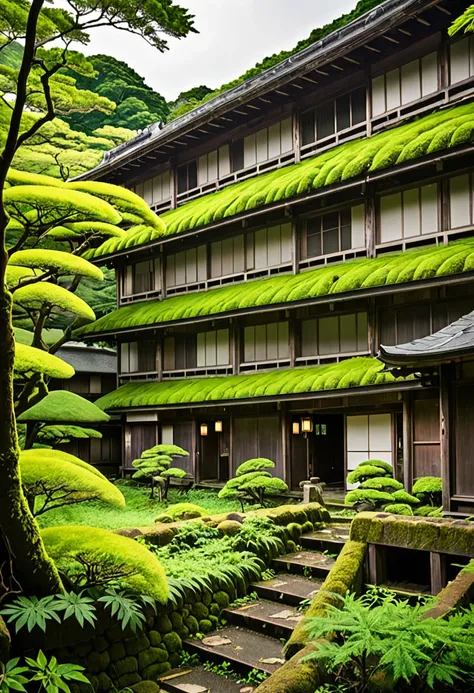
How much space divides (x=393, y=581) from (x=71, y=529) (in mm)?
3869

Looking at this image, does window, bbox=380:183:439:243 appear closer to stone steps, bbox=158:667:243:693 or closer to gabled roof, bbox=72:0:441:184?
gabled roof, bbox=72:0:441:184

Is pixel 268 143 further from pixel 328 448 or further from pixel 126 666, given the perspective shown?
pixel 126 666

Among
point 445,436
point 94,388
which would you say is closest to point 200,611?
point 445,436

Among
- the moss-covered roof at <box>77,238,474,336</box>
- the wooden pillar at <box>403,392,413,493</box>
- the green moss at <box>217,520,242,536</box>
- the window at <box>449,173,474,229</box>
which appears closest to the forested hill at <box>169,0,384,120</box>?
the moss-covered roof at <box>77,238,474,336</box>

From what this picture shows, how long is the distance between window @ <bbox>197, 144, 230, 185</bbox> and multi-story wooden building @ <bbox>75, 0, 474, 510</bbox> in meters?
0.07

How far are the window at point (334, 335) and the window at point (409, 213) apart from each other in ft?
8.26

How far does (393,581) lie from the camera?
26.2ft

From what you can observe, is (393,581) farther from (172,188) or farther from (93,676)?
(172,188)

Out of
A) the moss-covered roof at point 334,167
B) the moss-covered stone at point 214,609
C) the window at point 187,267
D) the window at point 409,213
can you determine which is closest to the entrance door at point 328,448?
the window at point 409,213

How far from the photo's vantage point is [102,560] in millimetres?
7129

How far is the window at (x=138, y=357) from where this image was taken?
2722cm

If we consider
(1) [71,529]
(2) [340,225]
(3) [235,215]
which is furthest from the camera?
(3) [235,215]

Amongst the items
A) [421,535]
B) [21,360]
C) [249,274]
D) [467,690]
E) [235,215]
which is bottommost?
[467,690]

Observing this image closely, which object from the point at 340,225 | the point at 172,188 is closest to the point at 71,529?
the point at 340,225
